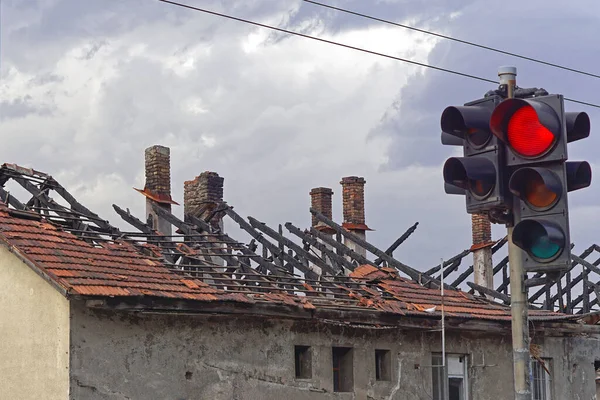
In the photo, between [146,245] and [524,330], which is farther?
[146,245]

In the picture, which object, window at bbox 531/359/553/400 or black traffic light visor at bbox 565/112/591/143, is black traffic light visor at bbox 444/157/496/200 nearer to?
black traffic light visor at bbox 565/112/591/143

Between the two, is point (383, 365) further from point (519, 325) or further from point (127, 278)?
point (519, 325)

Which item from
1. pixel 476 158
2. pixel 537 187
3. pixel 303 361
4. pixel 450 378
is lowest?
pixel 450 378

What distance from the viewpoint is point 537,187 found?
205 inches

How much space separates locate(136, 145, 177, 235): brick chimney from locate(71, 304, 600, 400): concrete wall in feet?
21.3

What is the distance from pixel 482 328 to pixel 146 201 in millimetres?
7954

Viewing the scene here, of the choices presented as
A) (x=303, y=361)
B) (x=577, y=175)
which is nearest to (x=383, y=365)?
(x=303, y=361)

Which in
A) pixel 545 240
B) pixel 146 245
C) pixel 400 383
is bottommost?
pixel 400 383

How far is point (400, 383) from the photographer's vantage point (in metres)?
17.9

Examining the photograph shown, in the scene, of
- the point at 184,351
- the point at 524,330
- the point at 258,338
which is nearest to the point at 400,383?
the point at 258,338

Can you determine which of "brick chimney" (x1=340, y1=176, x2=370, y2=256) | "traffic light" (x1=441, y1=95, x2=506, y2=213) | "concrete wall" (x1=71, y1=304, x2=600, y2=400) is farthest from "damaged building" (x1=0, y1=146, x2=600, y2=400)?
"traffic light" (x1=441, y1=95, x2=506, y2=213)

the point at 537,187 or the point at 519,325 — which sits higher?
the point at 537,187

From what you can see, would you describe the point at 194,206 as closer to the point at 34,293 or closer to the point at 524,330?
the point at 34,293

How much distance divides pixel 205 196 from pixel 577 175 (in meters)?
19.4
